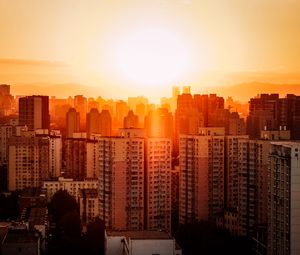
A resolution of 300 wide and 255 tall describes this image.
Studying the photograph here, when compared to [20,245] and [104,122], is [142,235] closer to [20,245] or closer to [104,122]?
[20,245]

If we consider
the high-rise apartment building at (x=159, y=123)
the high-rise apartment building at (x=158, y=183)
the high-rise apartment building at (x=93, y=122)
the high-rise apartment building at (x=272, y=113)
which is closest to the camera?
the high-rise apartment building at (x=158, y=183)

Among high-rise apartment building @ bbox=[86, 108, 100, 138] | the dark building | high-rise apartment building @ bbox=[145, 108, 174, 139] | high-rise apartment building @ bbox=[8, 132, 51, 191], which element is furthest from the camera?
high-rise apartment building @ bbox=[86, 108, 100, 138]

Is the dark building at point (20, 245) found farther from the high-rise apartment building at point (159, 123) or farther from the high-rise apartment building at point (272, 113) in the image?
the high-rise apartment building at point (159, 123)

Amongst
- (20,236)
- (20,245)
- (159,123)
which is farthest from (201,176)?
(20,245)

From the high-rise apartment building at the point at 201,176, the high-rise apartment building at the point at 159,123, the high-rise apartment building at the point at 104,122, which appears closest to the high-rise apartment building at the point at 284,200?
the high-rise apartment building at the point at 201,176

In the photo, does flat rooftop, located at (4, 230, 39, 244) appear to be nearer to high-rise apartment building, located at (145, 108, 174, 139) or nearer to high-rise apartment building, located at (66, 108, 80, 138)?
high-rise apartment building, located at (145, 108, 174, 139)

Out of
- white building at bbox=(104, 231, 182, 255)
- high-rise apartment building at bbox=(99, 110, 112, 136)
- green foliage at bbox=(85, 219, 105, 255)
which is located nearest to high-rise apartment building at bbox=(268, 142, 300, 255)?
white building at bbox=(104, 231, 182, 255)
